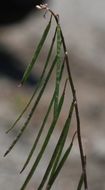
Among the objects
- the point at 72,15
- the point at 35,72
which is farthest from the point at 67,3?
the point at 35,72

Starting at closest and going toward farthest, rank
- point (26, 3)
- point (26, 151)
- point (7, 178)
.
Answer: point (7, 178)
point (26, 151)
point (26, 3)

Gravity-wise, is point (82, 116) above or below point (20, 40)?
below

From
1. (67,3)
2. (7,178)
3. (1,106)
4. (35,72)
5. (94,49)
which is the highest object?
(67,3)

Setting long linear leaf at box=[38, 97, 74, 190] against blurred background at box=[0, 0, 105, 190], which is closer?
long linear leaf at box=[38, 97, 74, 190]

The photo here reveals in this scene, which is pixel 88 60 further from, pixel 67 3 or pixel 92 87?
pixel 67 3

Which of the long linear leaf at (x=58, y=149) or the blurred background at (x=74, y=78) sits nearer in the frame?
the long linear leaf at (x=58, y=149)

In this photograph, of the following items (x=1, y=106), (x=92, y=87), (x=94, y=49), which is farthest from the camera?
(x=94, y=49)

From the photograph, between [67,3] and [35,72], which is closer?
[35,72]

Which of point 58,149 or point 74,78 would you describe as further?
point 74,78
